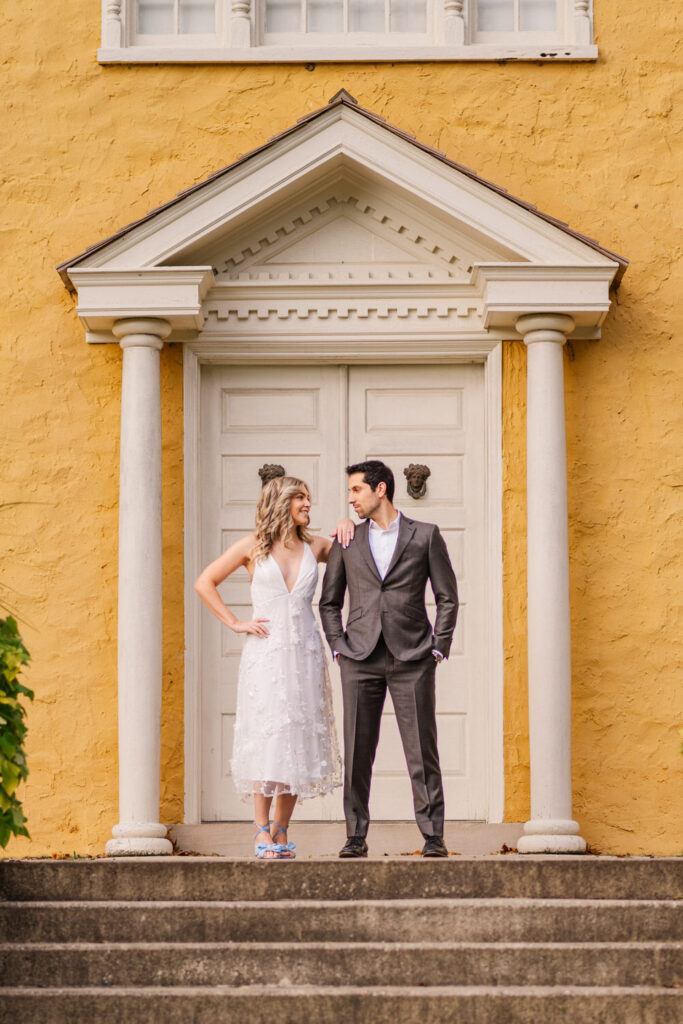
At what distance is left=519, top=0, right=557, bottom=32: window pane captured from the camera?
11516 millimetres

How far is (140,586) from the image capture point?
10.6 m

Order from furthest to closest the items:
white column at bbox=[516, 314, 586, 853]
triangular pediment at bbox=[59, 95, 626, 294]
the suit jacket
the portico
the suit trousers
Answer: triangular pediment at bbox=[59, 95, 626, 294] < the portico < white column at bbox=[516, 314, 586, 853] < the suit jacket < the suit trousers

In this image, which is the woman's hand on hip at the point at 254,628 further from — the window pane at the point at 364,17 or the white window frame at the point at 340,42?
the window pane at the point at 364,17

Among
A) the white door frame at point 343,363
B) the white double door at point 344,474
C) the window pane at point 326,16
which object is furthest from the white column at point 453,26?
the white double door at point 344,474

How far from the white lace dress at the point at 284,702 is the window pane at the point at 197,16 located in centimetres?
406

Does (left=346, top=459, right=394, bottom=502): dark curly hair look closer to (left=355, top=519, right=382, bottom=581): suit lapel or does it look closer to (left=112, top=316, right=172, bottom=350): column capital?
(left=355, top=519, right=382, bottom=581): suit lapel

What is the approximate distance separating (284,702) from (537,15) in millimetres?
4980

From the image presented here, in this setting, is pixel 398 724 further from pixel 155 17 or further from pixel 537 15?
pixel 155 17

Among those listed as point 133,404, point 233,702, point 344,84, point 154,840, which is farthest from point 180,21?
point 154,840

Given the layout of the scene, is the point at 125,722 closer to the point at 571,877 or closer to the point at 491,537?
the point at 491,537

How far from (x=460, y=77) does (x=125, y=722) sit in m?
4.35

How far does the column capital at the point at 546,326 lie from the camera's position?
1069 centimetres

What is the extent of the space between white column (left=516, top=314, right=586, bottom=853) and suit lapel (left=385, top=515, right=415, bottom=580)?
1702mm

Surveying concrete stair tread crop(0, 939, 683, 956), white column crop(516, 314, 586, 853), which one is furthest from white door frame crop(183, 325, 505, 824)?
concrete stair tread crop(0, 939, 683, 956)
